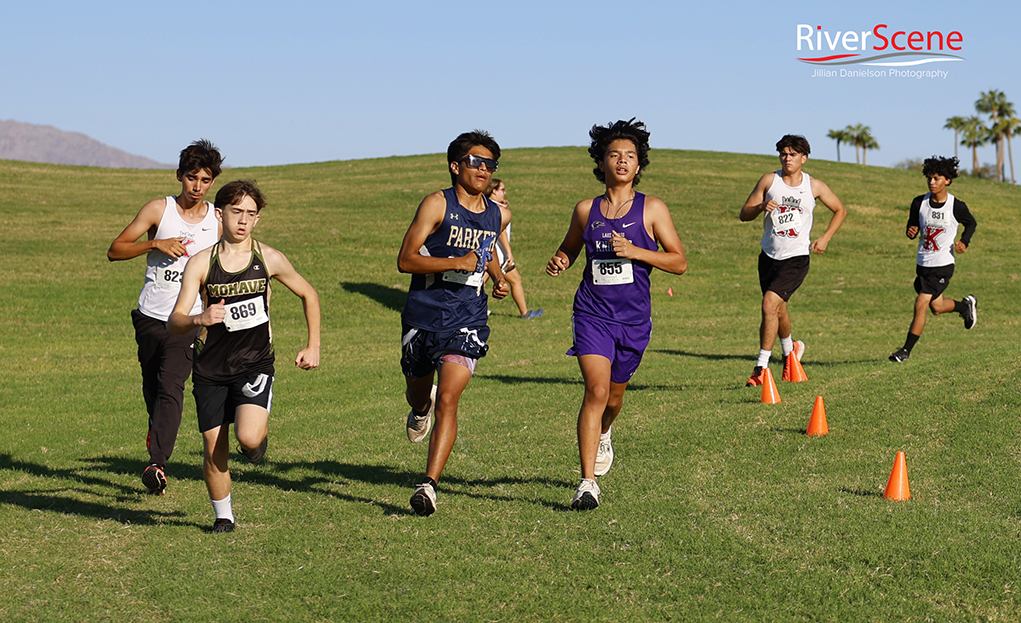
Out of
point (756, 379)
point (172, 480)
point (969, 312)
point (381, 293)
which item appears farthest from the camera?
point (381, 293)

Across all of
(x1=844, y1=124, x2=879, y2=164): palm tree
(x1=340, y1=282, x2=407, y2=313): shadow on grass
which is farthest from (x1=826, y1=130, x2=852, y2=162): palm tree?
(x1=340, y1=282, x2=407, y2=313): shadow on grass

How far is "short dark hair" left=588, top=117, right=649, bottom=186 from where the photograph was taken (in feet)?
22.5

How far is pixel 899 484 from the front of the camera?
6234 mm

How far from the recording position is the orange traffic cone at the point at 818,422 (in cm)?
811

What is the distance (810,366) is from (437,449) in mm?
7726

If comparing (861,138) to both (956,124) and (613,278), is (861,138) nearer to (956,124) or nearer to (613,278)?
(956,124)

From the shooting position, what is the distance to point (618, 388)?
677cm

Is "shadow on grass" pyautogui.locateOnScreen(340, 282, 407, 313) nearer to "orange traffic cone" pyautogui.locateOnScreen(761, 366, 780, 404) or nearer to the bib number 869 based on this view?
"orange traffic cone" pyautogui.locateOnScreen(761, 366, 780, 404)

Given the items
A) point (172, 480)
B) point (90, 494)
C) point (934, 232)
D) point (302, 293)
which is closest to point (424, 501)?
point (302, 293)

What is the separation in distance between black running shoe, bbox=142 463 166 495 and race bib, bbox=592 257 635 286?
338cm

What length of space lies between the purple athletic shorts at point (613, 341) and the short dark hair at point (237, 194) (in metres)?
2.21

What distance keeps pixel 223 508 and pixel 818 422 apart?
4.86 meters

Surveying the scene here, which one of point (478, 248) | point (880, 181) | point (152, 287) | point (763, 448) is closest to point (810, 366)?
point (763, 448)

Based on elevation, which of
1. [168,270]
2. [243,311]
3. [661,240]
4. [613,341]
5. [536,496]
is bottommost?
[536,496]
